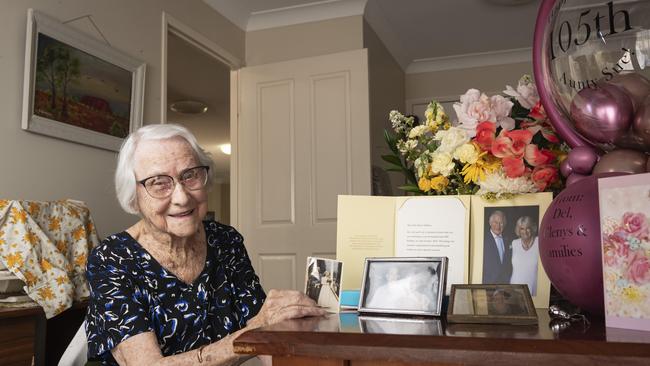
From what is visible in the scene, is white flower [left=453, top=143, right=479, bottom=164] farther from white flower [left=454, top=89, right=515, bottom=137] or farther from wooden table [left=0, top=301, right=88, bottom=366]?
wooden table [left=0, top=301, right=88, bottom=366]

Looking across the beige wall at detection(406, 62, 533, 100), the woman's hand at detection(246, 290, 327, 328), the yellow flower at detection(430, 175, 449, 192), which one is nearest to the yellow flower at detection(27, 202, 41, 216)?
the woman's hand at detection(246, 290, 327, 328)

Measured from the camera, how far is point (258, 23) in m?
4.46

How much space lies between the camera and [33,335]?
6.19 feet

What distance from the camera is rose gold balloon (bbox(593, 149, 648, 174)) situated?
0.81m

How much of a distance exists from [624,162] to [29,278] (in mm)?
1888

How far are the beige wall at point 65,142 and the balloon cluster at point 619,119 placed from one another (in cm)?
224

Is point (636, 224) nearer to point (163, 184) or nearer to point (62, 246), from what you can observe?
point (163, 184)

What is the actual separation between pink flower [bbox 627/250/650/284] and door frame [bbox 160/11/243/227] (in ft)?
10.1

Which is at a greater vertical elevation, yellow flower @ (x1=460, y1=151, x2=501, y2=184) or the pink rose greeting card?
yellow flower @ (x1=460, y1=151, x2=501, y2=184)

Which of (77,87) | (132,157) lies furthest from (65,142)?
(132,157)

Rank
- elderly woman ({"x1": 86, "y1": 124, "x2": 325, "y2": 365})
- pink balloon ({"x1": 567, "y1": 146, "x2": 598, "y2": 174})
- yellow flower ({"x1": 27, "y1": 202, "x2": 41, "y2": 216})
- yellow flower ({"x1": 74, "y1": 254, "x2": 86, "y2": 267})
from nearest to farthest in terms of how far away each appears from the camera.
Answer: pink balloon ({"x1": 567, "y1": 146, "x2": 598, "y2": 174})
elderly woman ({"x1": 86, "y1": 124, "x2": 325, "y2": 365})
yellow flower ({"x1": 27, "y1": 202, "x2": 41, "y2": 216})
yellow flower ({"x1": 74, "y1": 254, "x2": 86, "y2": 267})

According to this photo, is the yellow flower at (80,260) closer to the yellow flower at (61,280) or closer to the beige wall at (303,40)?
the yellow flower at (61,280)

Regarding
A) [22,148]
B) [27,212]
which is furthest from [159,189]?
[22,148]

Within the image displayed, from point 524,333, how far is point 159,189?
110 centimetres
